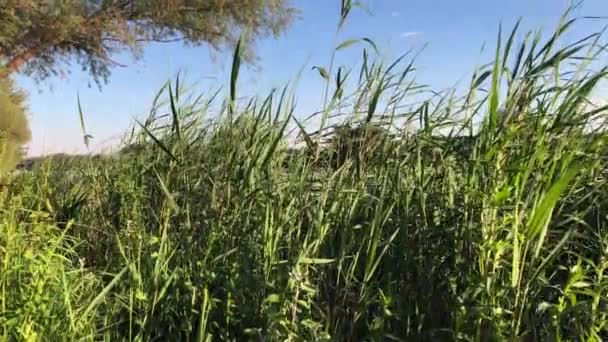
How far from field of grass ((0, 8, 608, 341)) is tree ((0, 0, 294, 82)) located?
1089cm

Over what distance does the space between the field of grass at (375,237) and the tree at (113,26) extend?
10887mm

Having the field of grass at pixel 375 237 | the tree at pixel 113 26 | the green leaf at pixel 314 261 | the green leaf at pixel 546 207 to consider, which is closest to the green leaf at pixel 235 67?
the field of grass at pixel 375 237

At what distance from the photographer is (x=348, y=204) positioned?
2.38 meters

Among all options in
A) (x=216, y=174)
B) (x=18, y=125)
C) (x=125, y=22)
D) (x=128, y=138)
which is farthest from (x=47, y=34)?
(x=216, y=174)

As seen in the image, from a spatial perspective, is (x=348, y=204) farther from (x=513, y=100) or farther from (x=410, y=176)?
(x=513, y=100)

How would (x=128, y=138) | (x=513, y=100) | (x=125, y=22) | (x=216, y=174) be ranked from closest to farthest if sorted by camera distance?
(x=513, y=100) < (x=216, y=174) < (x=128, y=138) < (x=125, y=22)

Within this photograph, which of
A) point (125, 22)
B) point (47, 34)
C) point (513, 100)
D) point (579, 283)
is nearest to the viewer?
point (579, 283)

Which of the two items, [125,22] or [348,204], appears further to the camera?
[125,22]

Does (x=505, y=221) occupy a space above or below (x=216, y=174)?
below

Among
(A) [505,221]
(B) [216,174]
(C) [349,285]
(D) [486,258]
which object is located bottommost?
(C) [349,285]

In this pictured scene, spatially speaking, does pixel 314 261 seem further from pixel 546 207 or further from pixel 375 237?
pixel 546 207

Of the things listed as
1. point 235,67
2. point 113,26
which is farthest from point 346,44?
point 113,26

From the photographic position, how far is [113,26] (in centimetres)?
1417

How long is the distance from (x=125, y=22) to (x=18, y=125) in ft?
25.3
